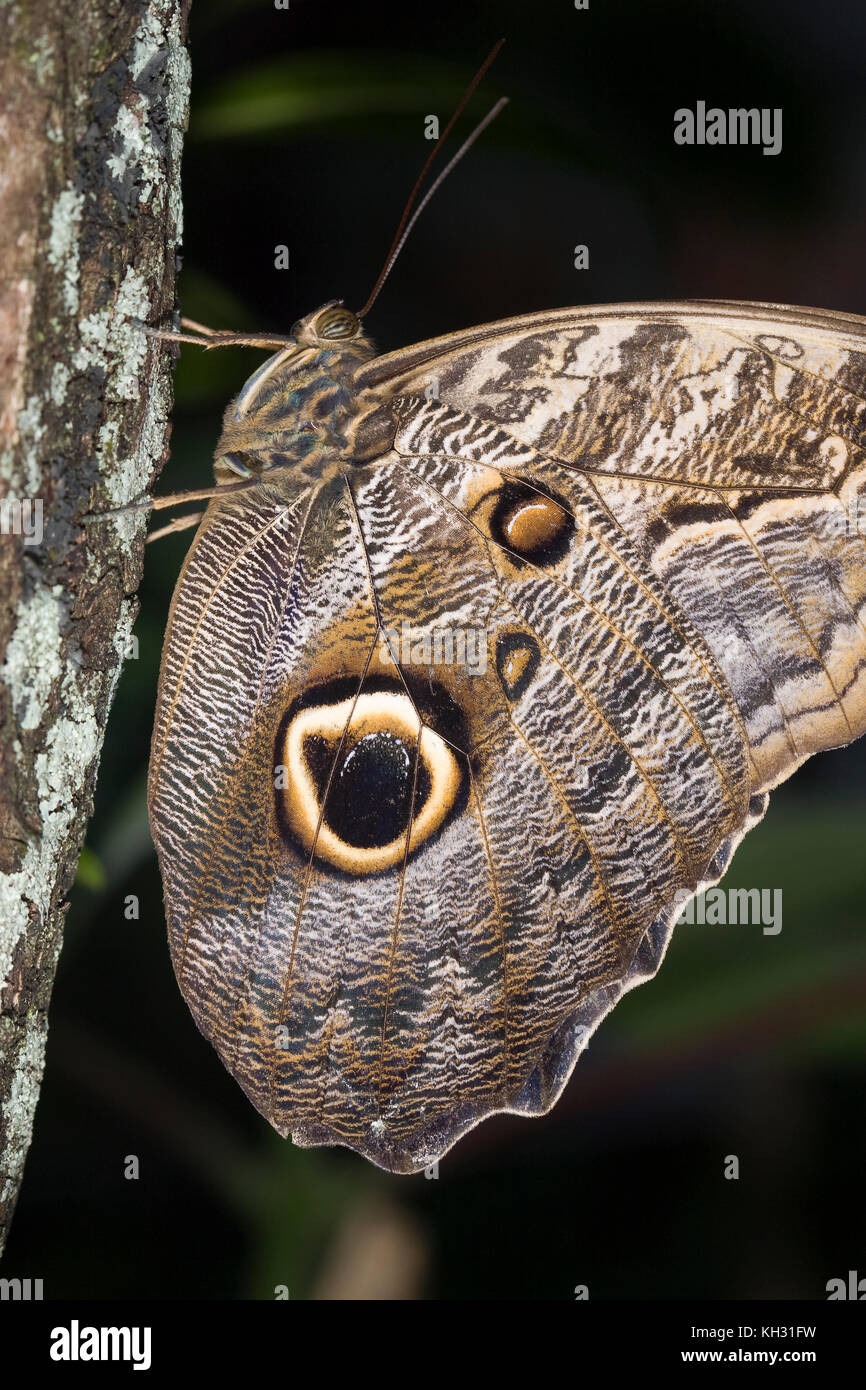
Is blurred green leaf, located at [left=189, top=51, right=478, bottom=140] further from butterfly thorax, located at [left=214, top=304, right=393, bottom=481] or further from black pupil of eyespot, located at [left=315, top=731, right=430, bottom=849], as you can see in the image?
black pupil of eyespot, located at [left=315, top=731, right=430, bottom=849]

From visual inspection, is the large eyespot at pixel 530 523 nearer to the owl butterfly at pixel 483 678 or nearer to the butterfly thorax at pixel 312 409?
the owl butterfly at pixel 483 678

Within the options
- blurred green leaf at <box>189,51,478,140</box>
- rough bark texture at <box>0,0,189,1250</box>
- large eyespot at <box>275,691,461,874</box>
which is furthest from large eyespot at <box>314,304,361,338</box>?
blurred green leaf at <box>189,51,478,140</box>

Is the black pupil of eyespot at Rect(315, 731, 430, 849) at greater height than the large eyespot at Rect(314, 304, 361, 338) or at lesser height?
lesser

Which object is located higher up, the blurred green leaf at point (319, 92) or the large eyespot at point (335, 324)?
the blurred green leaf at point (319, 92)

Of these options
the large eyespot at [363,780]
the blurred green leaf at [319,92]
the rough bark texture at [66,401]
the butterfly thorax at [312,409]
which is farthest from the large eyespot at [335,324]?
the blurred green leaf at [319,92]

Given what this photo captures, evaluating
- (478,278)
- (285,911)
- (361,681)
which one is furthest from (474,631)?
(478,278)

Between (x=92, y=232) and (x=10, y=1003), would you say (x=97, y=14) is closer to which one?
(x=92, y=232)

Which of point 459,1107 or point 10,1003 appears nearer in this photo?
point 10,1003
